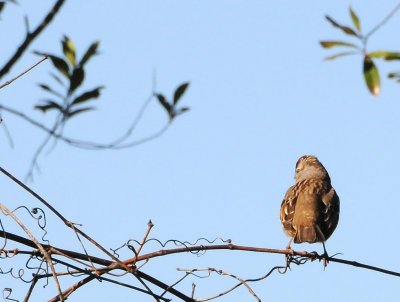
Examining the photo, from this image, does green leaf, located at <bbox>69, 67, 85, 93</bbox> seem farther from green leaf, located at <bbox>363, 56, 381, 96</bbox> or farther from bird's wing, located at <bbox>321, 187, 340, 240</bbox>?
bird's wing, located at <bbox>321, 187, 340, 240</bbox>

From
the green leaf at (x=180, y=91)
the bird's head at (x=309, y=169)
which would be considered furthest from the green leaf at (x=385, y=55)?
the bird's head at (x=309, y=169)

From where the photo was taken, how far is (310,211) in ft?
28.6

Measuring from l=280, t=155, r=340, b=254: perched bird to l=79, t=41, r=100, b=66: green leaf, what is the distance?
6.09 m

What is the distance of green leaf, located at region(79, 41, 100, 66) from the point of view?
8.21ft

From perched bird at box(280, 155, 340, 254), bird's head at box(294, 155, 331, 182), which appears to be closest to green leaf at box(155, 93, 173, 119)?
perched bird at box(280, 155, 340, 254)

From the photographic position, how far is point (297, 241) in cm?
839

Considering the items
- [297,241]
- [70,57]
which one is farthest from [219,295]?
[297,241]

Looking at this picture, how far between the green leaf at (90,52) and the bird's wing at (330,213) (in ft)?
21.0

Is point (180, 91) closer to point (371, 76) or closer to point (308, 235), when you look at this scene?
point (371, 76)

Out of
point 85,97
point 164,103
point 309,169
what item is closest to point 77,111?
point 85,97

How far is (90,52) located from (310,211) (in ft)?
21.1

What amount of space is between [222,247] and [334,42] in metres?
1.79

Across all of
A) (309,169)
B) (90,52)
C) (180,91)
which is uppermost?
(309,169)

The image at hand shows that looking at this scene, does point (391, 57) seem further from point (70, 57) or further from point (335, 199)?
point (335, 199)
